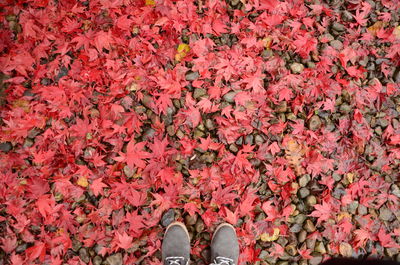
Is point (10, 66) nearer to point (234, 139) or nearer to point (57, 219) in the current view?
point (57, 219)

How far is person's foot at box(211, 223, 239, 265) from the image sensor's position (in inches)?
81.2

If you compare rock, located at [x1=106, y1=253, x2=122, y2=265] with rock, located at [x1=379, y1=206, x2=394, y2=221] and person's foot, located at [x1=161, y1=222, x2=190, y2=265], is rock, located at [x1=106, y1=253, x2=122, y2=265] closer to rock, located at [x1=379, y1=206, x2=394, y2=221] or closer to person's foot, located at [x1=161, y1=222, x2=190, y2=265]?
person's foot, located at [x1=161, y1=222, x2=190, y2=265]

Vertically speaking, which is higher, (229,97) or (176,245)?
(229,97)

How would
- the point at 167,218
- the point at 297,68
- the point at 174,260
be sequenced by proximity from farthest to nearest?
the point at 297,68
the point at 167,218
the point at 174,260

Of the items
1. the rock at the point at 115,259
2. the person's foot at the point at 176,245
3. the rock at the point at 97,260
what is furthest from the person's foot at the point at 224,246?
the rock at the point at 97,260

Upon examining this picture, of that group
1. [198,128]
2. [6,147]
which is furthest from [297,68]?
[6,147]

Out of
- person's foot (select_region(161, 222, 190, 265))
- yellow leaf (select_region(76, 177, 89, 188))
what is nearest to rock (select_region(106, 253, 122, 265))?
person's foot (select_region(161, 222, 190, 265))

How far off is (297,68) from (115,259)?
187cm

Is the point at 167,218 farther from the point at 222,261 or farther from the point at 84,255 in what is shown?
the point at 84,255

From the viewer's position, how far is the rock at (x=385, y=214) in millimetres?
2209

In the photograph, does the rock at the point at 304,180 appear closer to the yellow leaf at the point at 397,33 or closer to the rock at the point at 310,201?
the rock at the point at 310,201

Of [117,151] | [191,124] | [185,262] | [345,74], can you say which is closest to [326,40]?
[345,74]

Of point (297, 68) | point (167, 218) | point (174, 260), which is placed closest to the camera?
point (174, 260)

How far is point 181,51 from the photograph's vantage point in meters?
2.35
